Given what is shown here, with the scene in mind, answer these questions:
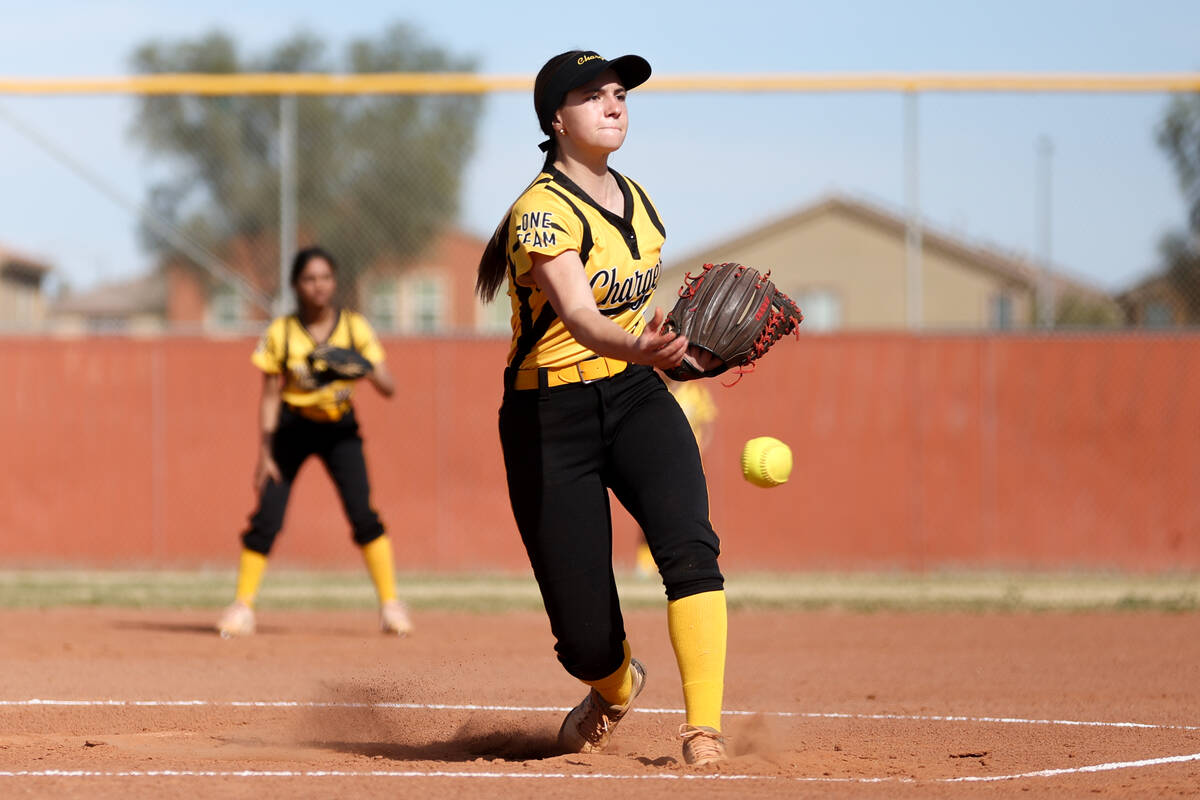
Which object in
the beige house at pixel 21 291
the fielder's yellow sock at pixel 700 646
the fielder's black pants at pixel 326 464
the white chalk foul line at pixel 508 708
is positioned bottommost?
the white chalk foul line at pixel 508 708

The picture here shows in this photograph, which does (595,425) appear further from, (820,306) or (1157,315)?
(820,306)

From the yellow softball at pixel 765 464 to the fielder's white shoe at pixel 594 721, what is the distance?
2.47ft

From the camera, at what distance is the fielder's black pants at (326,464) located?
898 cm

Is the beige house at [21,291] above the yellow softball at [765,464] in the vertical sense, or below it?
above

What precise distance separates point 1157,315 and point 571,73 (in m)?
10.1

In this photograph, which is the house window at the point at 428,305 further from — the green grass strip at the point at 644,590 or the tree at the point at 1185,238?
the tree at the point at 1185,238

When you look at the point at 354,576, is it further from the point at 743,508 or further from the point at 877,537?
the point at 877,537

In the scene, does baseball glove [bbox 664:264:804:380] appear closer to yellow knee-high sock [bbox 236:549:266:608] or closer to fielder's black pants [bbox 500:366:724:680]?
fielder's black pants [bbox 500:366:724:680]

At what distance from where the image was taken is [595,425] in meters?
4.79

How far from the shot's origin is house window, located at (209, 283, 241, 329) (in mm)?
13641

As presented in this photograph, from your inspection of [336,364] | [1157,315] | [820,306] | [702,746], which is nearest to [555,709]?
[702,746]

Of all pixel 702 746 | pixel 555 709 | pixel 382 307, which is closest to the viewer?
pixel 702 746

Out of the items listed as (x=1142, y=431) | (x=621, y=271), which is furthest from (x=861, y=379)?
(x=621, y=271)

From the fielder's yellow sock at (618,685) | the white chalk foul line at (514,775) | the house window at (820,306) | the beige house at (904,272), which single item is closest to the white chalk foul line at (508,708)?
the fielder's yellow sock at (618,685)
